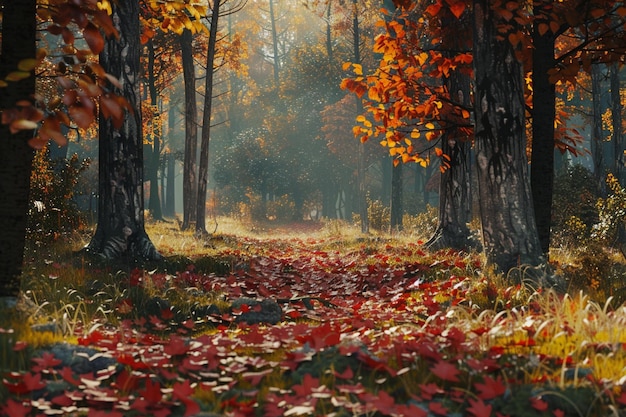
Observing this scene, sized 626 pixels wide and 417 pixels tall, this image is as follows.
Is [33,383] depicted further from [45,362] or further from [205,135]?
[205,135]

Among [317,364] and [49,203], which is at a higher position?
[49,203]

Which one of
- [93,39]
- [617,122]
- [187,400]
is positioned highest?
[617,122]

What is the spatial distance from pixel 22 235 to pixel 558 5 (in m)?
6.10

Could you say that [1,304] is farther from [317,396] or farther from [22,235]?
[317,396]

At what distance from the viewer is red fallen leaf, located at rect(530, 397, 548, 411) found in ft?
9.50

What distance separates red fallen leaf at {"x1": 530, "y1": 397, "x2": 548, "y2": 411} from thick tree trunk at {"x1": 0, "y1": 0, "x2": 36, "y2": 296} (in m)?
3.89

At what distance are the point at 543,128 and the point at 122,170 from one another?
19.6 feet

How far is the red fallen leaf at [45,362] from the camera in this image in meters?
3.43

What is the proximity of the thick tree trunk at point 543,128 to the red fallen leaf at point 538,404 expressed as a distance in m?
5.42

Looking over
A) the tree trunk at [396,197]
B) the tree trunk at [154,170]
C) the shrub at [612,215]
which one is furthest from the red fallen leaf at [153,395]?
Result: the tree trunk at [154,170]

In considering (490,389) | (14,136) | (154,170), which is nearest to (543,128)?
(490,389)

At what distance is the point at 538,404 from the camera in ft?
9.64

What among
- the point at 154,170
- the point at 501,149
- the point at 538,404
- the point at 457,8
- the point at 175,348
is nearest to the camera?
the point at 538,404

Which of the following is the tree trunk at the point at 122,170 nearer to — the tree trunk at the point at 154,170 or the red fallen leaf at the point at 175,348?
the red fallen leaf at the point at 175,348
